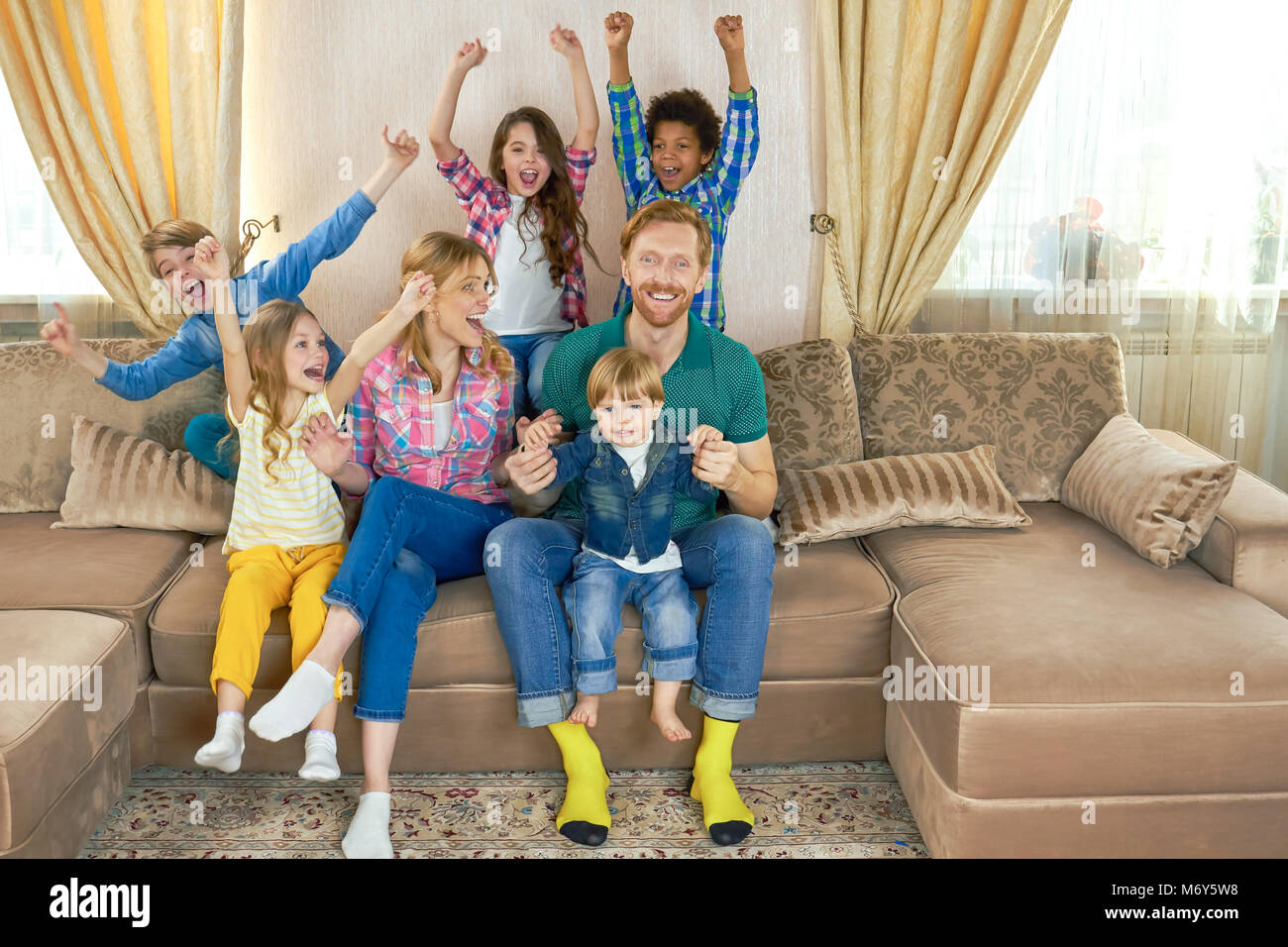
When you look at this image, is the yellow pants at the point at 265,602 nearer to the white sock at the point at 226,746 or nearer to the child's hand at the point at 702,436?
the white sock at the point at 226,746

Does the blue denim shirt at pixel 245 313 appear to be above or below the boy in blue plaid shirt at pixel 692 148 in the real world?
below

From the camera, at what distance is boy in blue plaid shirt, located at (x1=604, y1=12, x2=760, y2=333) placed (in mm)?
2689

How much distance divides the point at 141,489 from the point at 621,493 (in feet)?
3.92

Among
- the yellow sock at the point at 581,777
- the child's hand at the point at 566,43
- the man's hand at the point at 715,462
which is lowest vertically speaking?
the yellow sock at the point at 581,777

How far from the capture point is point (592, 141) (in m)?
2.70

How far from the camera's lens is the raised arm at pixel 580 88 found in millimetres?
2592

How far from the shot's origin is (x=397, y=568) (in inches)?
83.5

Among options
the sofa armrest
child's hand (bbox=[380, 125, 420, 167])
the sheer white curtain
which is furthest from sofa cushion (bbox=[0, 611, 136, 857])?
the sheer white curtain

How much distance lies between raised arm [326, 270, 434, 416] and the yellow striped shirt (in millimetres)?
45

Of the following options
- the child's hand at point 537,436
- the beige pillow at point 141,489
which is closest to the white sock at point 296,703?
the child's hand at point 537,436

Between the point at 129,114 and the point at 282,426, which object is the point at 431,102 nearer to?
the point at 129,114

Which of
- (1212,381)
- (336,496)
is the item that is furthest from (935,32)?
(336,496)

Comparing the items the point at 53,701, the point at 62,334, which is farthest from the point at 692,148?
the point at 53,701

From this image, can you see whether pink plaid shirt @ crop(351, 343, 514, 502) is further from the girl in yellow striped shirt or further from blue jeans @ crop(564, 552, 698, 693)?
blue jeans @ crop(564, 552, 698, 693)
